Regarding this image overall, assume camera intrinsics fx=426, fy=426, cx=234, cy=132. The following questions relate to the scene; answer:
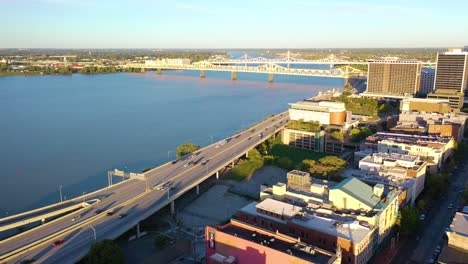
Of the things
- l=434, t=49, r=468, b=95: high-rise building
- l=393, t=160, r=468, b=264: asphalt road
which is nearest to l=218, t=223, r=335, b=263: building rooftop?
l=393, t=160, r=468, b=264: asphalt road

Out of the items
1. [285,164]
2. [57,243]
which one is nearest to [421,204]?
[285,164]

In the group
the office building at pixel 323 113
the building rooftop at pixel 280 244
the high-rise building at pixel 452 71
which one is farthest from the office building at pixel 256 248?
the high-rise building at pixel 452 71

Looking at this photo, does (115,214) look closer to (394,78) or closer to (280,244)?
(280,244)

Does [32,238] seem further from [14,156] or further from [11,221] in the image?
[14,156]

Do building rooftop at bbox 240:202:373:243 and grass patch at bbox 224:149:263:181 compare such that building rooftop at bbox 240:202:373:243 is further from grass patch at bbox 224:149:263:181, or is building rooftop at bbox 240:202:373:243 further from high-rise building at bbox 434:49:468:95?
high-rise building at bbox 434:49:468:95

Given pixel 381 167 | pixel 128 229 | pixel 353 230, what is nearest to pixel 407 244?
pixel 353 230

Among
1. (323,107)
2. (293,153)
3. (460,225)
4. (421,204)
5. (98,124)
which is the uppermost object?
(323,107)
